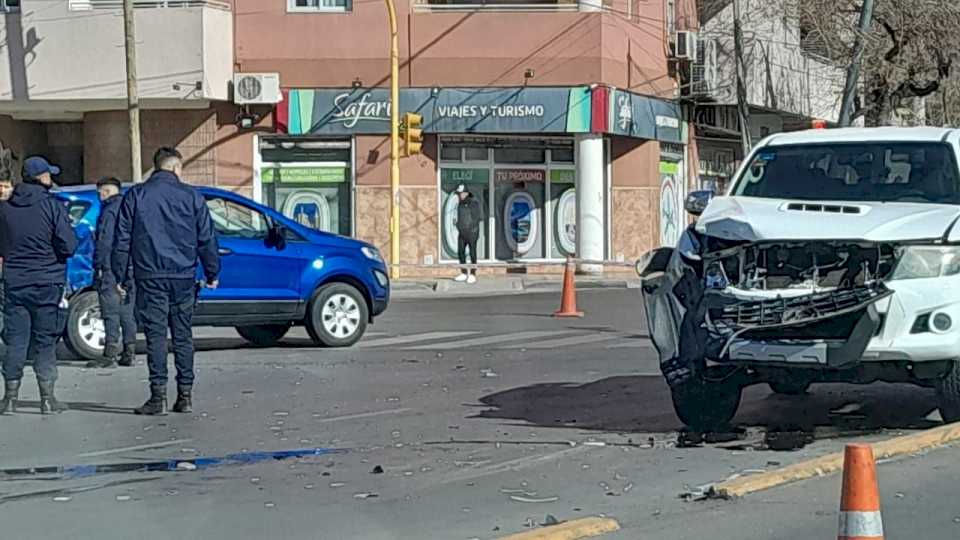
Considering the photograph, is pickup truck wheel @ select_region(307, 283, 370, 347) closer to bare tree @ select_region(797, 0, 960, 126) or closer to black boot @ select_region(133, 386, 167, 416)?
black boot @ select_region(133, 386, 167, 416)

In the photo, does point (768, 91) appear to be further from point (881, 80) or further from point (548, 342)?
point (548, 342)

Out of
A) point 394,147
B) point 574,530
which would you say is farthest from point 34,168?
point 394,147

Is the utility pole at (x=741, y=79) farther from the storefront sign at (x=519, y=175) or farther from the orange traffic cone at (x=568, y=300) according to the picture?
the orange traffic cone at (x=568, y=300)

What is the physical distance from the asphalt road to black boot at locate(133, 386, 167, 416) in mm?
180

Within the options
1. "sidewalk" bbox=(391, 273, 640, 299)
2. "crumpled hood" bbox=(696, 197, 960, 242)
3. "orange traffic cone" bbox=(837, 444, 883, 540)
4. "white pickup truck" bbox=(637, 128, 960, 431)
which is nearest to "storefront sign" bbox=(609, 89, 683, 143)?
"sidewalk" bbox=(391, 273, 640, 299)

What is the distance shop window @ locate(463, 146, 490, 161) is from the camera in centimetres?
3275

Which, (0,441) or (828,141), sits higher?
(828,141)

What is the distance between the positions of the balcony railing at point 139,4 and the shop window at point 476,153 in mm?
5981

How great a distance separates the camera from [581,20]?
3191 cm

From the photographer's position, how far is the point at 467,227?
31.5 m

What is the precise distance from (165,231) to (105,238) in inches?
123

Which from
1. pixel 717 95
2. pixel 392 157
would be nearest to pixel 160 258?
pixel 392 157

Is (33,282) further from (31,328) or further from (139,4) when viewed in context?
(139,4)

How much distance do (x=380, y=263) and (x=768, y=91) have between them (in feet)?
76.0
